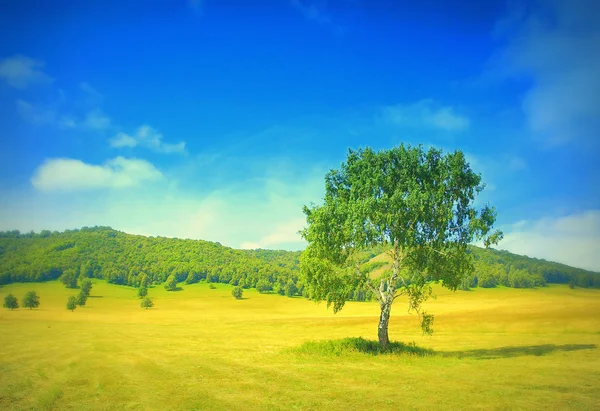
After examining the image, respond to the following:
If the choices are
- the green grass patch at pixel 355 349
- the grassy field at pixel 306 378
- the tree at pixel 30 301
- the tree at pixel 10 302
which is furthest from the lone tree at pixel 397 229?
the tree at pixel 30 301

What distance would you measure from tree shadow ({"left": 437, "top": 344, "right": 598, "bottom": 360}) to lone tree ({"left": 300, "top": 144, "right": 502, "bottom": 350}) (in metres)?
5.00

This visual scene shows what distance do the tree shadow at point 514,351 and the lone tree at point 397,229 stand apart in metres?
5.00

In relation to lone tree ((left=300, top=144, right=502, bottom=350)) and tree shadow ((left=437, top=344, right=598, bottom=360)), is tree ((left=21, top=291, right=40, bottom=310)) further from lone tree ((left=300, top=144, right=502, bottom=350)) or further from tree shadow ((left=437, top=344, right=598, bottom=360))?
tree shadow ((left=437, top=344, right=598, bottom=360))

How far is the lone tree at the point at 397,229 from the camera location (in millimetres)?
36219

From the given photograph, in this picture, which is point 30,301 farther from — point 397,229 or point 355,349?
point 397,229

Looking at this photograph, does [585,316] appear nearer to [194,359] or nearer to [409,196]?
[409,196]

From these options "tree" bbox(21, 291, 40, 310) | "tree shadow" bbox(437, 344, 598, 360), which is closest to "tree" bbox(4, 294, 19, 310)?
"tree" bbox(21, 291, 40, 310)

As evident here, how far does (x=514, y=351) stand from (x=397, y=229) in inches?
785

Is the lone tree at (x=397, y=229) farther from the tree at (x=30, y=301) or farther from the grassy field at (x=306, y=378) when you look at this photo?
the tree at (x=30, y=301)

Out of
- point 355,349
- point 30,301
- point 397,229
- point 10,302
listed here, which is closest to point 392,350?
Result: point 355,349

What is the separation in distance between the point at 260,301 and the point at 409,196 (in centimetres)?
17323

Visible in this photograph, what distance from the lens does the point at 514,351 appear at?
41344 millimetres

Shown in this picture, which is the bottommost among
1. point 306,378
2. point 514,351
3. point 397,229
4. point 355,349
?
point 514,351

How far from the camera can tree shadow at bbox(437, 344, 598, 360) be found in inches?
1495
